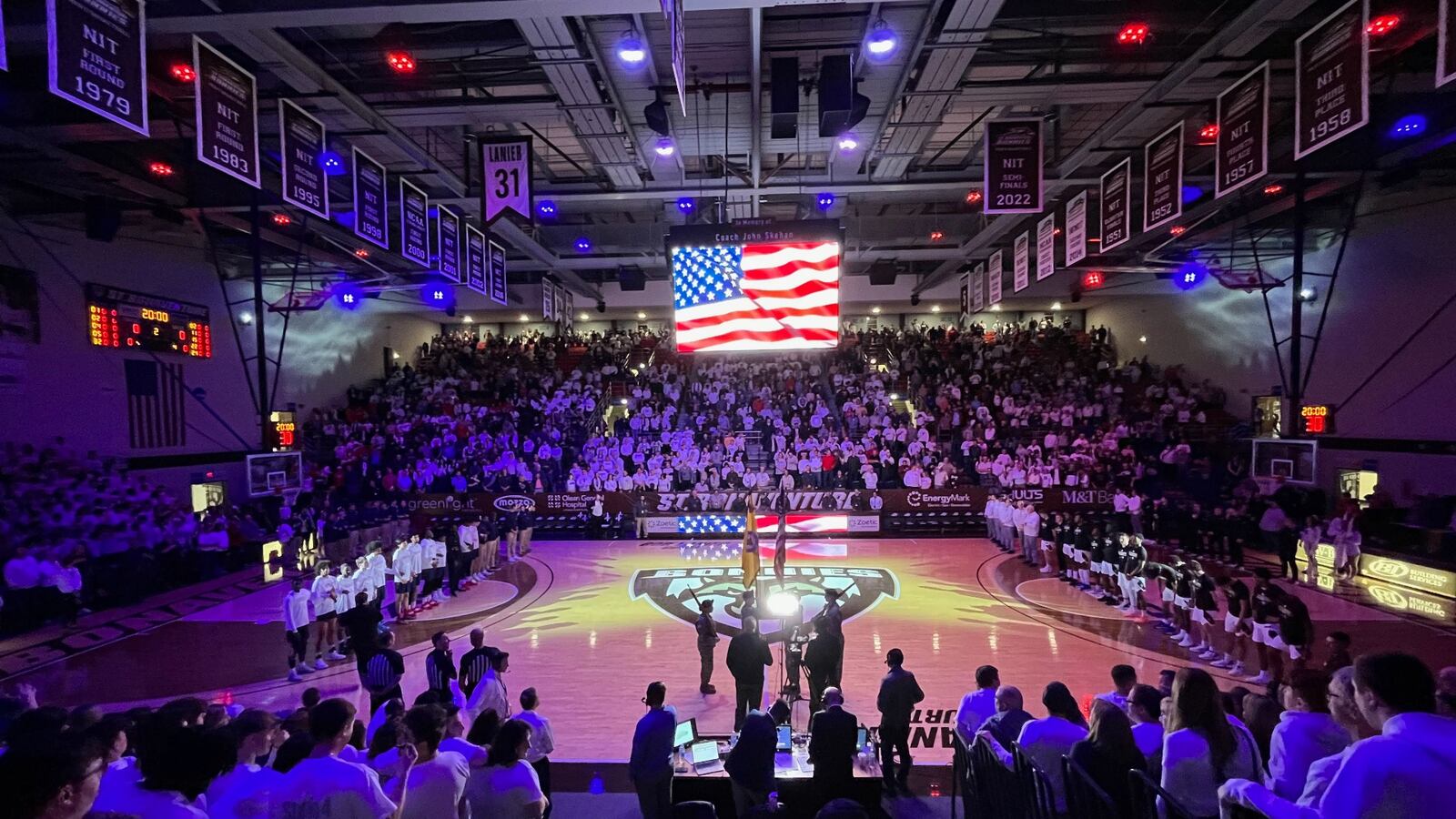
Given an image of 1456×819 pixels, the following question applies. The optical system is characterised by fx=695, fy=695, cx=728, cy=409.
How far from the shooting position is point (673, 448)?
20594 millimetres

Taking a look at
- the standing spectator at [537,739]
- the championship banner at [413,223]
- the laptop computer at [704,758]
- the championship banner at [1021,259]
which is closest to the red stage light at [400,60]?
the championship banner at [413,223]

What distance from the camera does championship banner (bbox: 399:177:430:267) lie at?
498 inches

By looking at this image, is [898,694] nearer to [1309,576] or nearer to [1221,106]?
[1221,106]

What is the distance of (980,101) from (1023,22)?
1833 millimetres

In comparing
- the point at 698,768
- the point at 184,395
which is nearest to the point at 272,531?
the point at 184,395

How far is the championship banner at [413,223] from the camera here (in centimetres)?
1266

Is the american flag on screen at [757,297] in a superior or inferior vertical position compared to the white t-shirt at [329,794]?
superior

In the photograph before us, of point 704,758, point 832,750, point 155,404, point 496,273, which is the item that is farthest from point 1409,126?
point 155,404

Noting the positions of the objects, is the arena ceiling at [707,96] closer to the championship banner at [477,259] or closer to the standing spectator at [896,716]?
the championship banner at [477,259]

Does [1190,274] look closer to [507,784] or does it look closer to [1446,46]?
[1446,46]

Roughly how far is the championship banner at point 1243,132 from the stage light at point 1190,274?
30.7 ft

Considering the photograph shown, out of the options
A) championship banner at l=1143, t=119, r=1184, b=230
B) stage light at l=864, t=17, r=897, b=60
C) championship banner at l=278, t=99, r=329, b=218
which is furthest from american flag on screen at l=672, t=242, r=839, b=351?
championship banner at l=278, t=99, r=329, b=218

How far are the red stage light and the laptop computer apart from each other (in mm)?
9774

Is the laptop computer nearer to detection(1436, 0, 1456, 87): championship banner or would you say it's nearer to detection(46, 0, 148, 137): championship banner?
detection(46, 0, 148, 137): championship banner
